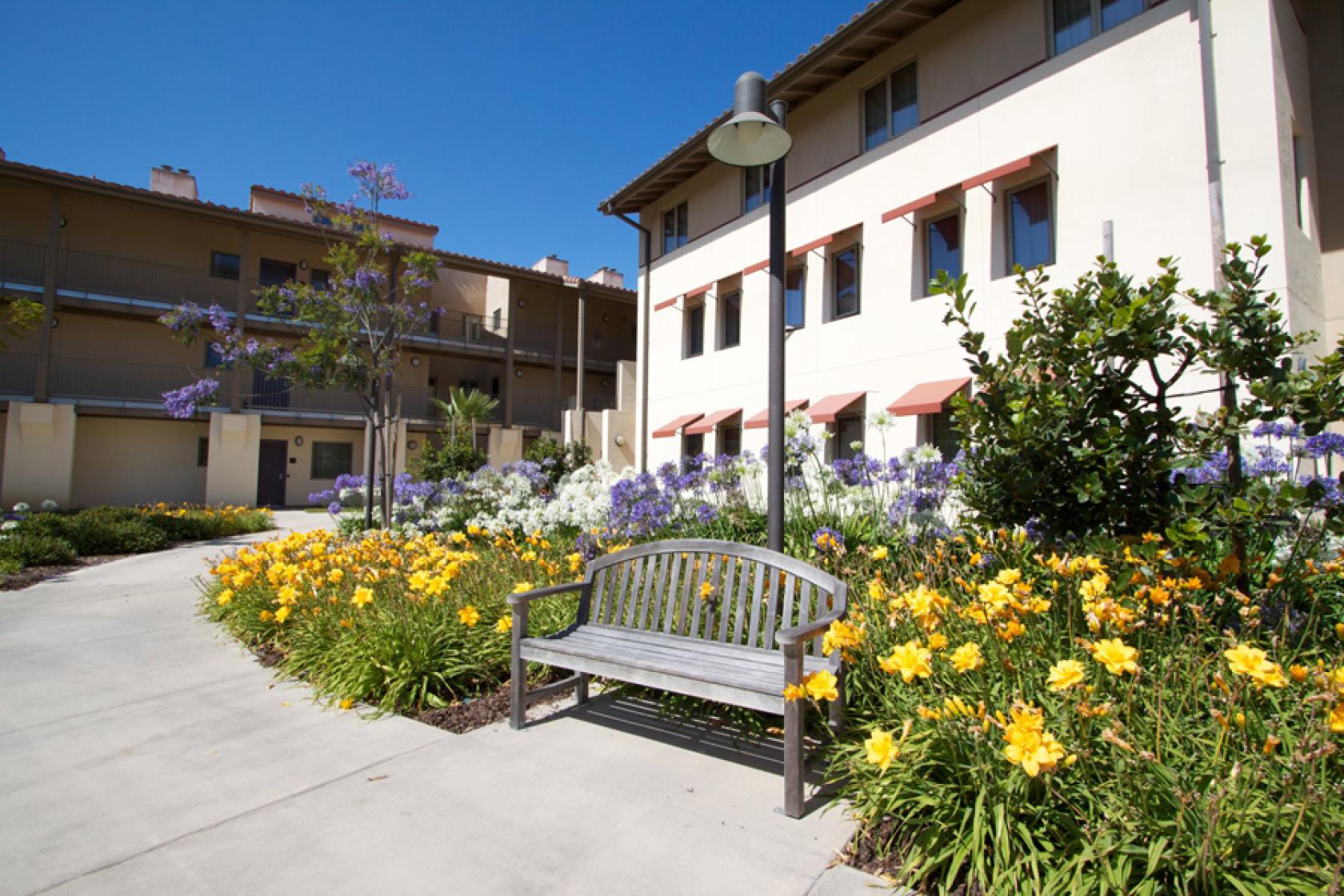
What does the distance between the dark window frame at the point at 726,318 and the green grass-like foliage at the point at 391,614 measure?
9.04 metres

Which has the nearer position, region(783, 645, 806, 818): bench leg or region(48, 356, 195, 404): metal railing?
region(783, 645, 806, 818): bench leg

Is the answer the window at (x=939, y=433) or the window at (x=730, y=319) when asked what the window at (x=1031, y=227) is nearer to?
the window at (x=939, y=433)

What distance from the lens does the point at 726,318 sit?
14.9m

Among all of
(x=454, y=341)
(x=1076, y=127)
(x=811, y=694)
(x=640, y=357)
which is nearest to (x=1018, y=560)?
(x=811, y=694)

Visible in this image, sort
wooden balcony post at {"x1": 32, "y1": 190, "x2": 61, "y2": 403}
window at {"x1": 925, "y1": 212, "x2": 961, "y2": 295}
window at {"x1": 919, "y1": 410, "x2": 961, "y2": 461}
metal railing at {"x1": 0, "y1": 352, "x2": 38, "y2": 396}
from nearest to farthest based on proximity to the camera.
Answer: window at {"x1": 919, "y1": 410, "x2": 961, "y2": 461} < window at {"x1": 925, "y1": 212, "x2": 961, "y2": 295} < metal railing at {"x1": 0, "y1": 352, "x2": 38, "y2": 396} < wooden balcony post at {"x1": 32, "y1": 190, "x2": 61, "y2": 403}

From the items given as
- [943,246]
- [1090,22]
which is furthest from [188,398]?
[1090,22]

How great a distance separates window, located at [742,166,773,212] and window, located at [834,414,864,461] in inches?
200

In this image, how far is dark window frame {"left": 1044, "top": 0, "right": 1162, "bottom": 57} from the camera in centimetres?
838

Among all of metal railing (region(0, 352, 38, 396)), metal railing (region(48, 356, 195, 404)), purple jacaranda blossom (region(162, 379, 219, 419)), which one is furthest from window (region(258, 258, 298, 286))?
purple jacaranda blossom (region(162, 379, 219, 419))

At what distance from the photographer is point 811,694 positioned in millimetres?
2557

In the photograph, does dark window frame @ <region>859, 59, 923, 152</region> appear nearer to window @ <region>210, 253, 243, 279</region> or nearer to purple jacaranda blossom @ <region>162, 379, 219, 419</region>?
purple jacaranda blossom @ <region>162, 379, 219, 419</region>

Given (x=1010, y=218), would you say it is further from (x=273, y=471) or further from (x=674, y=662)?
(x=273, y=471)

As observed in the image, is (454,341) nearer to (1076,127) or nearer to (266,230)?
(266,230)

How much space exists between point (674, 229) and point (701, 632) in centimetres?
1403
